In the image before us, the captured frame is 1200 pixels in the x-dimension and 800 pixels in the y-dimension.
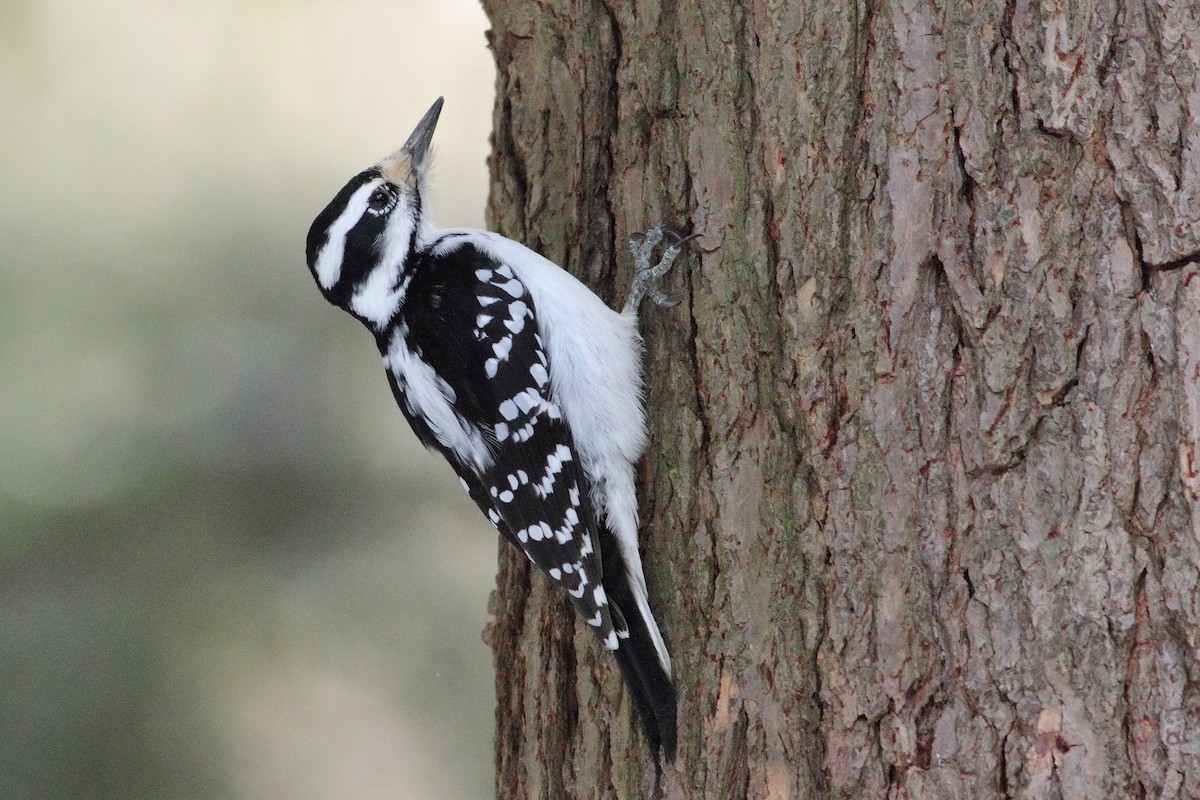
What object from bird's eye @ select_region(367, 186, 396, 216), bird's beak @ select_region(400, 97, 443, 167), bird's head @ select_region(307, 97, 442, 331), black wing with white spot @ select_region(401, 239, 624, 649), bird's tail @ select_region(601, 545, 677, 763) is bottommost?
bird's tail @ select_region(601, 545, 677, 763)

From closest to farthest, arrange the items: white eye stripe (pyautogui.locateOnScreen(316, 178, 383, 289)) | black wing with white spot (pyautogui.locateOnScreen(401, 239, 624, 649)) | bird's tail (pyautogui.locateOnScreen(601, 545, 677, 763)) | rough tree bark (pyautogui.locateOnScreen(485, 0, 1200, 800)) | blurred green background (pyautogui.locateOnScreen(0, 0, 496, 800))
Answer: rough tree bark (pyautogui.locateOnScreen(485, 0, 1200, 800)), bird's tail (pyautogui.locateOnScreen(601, 545, 677, 763)), black wing with white spot (pyautogui.locateOnScreen(401, 239, 624, 649)), white eye stripe (pyautogui.locateOnScreen(316, 178, 383, 289)), blurred green background (pyautogui.locateOnScreen(0, 0, 496, 800))

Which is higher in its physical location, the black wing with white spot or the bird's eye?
the bird's eye

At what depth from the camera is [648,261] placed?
221cm

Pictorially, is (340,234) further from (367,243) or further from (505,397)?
(505,397)

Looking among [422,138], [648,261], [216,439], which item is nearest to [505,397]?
[648,261]

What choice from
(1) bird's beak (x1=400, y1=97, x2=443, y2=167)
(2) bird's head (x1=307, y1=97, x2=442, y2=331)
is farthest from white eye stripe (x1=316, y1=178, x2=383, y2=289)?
(1) bird's beak (x1=400, y1=97, x2=443, y2=167)

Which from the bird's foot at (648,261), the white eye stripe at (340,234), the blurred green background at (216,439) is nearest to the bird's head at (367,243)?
the white eye stripe at (340,234)

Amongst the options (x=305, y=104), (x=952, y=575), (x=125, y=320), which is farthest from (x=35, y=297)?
(x=952, y=575)

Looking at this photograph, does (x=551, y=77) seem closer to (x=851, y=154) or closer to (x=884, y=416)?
(x=851, y=154)

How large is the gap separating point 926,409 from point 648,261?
690 mm

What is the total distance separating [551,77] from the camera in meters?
2.41

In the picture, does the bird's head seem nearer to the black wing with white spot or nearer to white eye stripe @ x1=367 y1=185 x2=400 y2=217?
white eye stripe @ x1=367 y1=185 x2=400 y2=217

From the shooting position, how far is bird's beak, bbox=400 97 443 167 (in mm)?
2791

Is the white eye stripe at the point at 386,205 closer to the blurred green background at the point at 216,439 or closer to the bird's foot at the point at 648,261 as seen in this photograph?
the bird's foot at the point at 648,261
